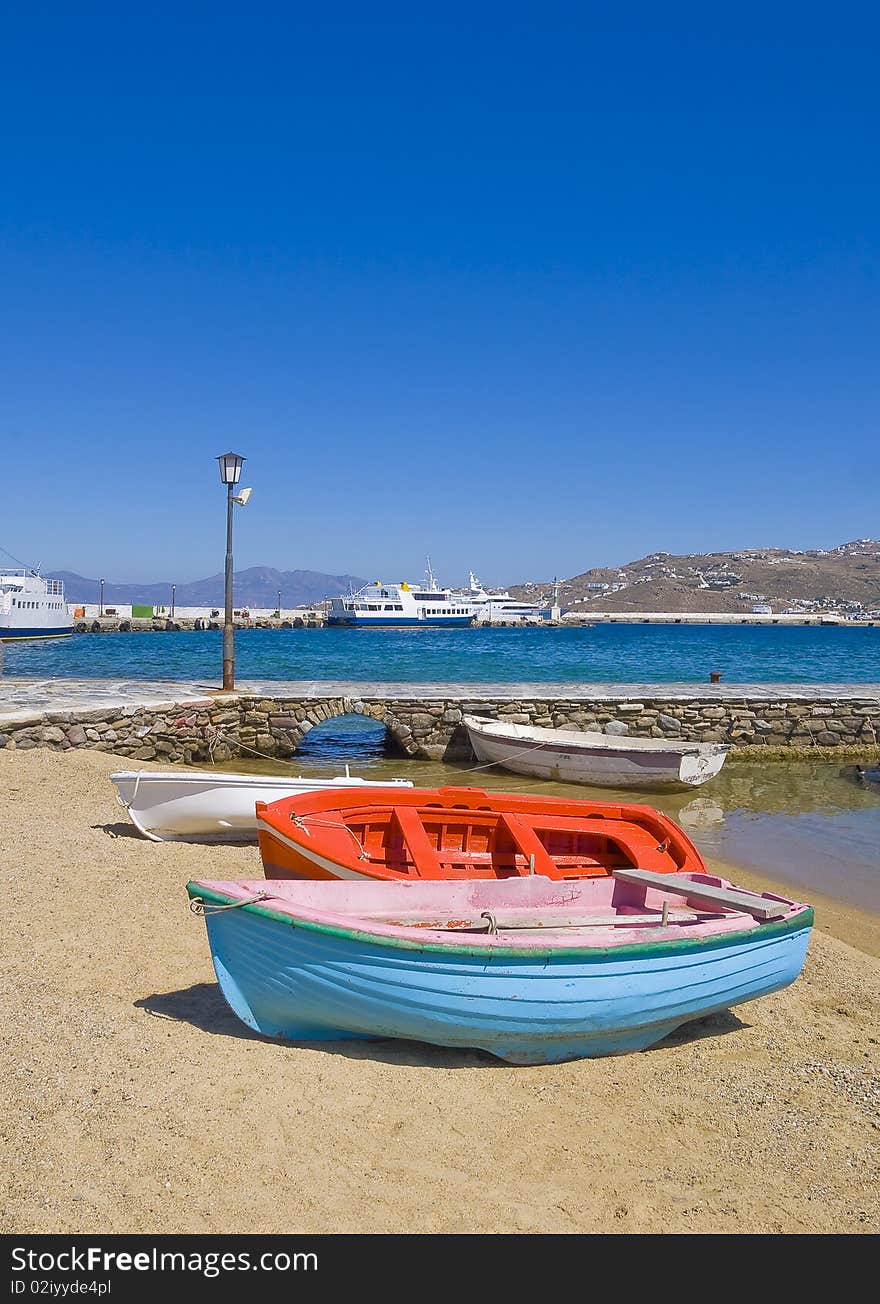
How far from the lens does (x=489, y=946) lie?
4.51 meters

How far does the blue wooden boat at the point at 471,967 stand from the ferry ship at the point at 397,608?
308ft

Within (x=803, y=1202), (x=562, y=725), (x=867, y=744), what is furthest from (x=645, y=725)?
(x=803, y=1202)

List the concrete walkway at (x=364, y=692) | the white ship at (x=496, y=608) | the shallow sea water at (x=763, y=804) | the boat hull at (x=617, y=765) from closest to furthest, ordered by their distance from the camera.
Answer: the shallow sea water at (x=763, y=804) → the boat hull at (x=617, y=765) → the concrete walkway at (x=364, y=692) → the white ship at (x=496, y=608)

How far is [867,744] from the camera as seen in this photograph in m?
Answer: 18.8

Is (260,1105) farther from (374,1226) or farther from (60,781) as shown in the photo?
(60,781)

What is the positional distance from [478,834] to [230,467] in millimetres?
11365

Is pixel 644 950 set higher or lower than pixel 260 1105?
higher

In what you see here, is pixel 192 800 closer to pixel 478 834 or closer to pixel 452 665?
pixel 478 834

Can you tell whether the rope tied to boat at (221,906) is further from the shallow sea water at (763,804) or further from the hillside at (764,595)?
the hillside at (764,595)

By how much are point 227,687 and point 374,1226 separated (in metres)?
14.6

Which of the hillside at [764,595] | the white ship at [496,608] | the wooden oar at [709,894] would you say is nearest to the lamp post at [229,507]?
the wooden oar at [709,894]

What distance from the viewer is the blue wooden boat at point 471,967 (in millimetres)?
4508

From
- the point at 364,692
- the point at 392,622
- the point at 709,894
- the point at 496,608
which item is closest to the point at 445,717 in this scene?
the point at 364,692
